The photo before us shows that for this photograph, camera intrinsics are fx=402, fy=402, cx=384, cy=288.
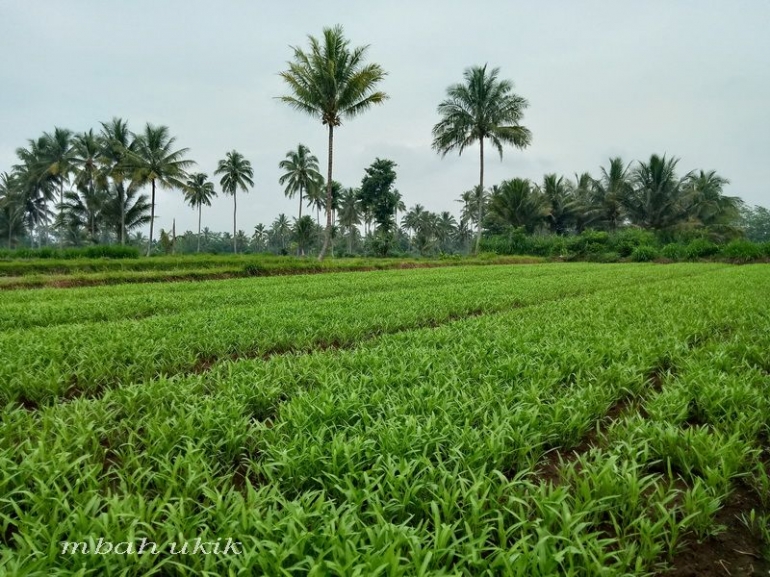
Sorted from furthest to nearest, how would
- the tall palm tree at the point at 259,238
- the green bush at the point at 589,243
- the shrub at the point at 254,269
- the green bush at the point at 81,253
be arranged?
the tall palm tree at the point at 259,238 → the green bush at the point at 589,243 → the green bush at the point at 81,253 → the shrub at the point at 254,269

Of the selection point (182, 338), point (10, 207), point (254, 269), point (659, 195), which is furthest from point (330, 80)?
point (10, 207)

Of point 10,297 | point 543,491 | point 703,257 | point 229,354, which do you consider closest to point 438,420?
point 543,491

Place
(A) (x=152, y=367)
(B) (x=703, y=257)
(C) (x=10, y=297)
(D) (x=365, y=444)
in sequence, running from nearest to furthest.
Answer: (D) (x=365, y=444)
(A) (x=152, y=367)
(C) (x=10, y=297)
(B) (x=703, y=257)

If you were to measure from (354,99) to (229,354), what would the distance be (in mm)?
21499

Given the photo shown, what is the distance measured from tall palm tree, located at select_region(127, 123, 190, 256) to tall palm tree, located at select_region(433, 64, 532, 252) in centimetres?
2198

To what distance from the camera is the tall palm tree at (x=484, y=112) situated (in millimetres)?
29875

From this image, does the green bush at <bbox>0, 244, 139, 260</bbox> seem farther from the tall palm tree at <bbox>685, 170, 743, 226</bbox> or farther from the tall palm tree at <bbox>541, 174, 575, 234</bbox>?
the tall palm tree at <bbox>685, 170, 743, 226</bbox>

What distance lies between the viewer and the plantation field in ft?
4.85

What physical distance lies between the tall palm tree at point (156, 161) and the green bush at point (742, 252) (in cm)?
3962

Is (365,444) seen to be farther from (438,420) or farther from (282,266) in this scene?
(282,266)

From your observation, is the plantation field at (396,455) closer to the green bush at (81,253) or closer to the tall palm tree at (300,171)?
the green bush at (81,253)

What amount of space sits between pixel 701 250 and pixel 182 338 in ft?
108

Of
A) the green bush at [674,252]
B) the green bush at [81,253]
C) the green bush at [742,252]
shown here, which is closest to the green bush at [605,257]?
the green bush at [674,252]

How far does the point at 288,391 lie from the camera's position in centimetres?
317
